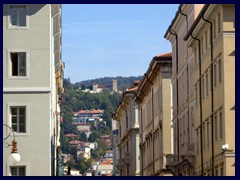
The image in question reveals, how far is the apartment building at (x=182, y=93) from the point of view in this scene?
77.3m

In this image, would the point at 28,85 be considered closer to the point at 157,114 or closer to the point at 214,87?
the point at 214,87

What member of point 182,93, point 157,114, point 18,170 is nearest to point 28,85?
point 18,170

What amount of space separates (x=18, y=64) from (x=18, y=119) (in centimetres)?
330

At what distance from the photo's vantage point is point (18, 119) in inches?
2623

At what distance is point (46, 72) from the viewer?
68.2 m

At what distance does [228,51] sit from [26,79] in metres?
12.2

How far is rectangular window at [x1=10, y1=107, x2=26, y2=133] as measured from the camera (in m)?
66.3

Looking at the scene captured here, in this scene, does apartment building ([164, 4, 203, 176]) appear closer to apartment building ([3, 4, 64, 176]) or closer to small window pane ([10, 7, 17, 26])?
apartment building ([3, 4, 64, 176])

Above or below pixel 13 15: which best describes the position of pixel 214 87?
below

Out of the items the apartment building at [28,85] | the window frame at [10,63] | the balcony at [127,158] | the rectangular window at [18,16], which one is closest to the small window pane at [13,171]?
the apartment building at [28,85]

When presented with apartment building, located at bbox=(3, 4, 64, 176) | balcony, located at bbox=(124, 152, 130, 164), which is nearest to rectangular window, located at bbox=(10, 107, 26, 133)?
apartment building, located at bbox=(3, 4, 64, 176)

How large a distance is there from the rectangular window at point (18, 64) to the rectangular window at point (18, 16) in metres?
1.73
